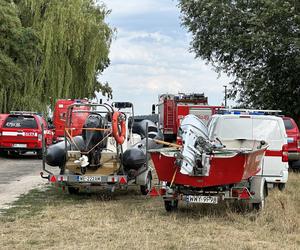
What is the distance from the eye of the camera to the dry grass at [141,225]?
725 cm

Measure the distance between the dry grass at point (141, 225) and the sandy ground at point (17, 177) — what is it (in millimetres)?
853

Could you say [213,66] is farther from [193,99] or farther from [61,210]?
[61,210]

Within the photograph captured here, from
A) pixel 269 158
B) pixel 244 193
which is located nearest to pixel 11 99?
pixel 269 158

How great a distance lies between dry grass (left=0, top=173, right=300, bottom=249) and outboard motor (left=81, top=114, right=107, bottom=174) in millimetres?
801

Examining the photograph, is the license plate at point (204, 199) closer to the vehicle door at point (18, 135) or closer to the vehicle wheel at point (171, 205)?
the vehicle wheel at point (171, 205)

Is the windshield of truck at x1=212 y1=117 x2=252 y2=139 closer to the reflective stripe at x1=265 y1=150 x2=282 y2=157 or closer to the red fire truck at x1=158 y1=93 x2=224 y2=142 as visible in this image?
the reflective stripe at x1=265 y1=150 x2=282 y2=157

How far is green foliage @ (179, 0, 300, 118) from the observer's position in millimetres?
24844

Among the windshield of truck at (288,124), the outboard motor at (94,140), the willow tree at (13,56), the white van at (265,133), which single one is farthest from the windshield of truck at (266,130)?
the willow tree at (13,56)

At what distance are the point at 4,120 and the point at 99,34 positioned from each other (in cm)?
1270

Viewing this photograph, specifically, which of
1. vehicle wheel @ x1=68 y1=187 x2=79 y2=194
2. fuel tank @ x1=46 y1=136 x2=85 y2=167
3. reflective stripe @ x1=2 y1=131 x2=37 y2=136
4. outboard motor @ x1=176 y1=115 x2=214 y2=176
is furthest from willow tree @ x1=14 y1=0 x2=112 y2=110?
outboard motor @ x1=176 y1=115 x2=214 y2=176

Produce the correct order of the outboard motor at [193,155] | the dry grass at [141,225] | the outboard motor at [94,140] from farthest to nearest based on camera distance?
the outboard motor at [94,140] < the outboard motor at [193,155] < the dry grass at [141,225]

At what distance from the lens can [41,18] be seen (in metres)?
31.0

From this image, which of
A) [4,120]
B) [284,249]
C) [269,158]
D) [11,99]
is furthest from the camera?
[11,99]

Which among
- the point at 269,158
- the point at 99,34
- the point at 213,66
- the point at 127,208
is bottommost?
the point at 127,208
